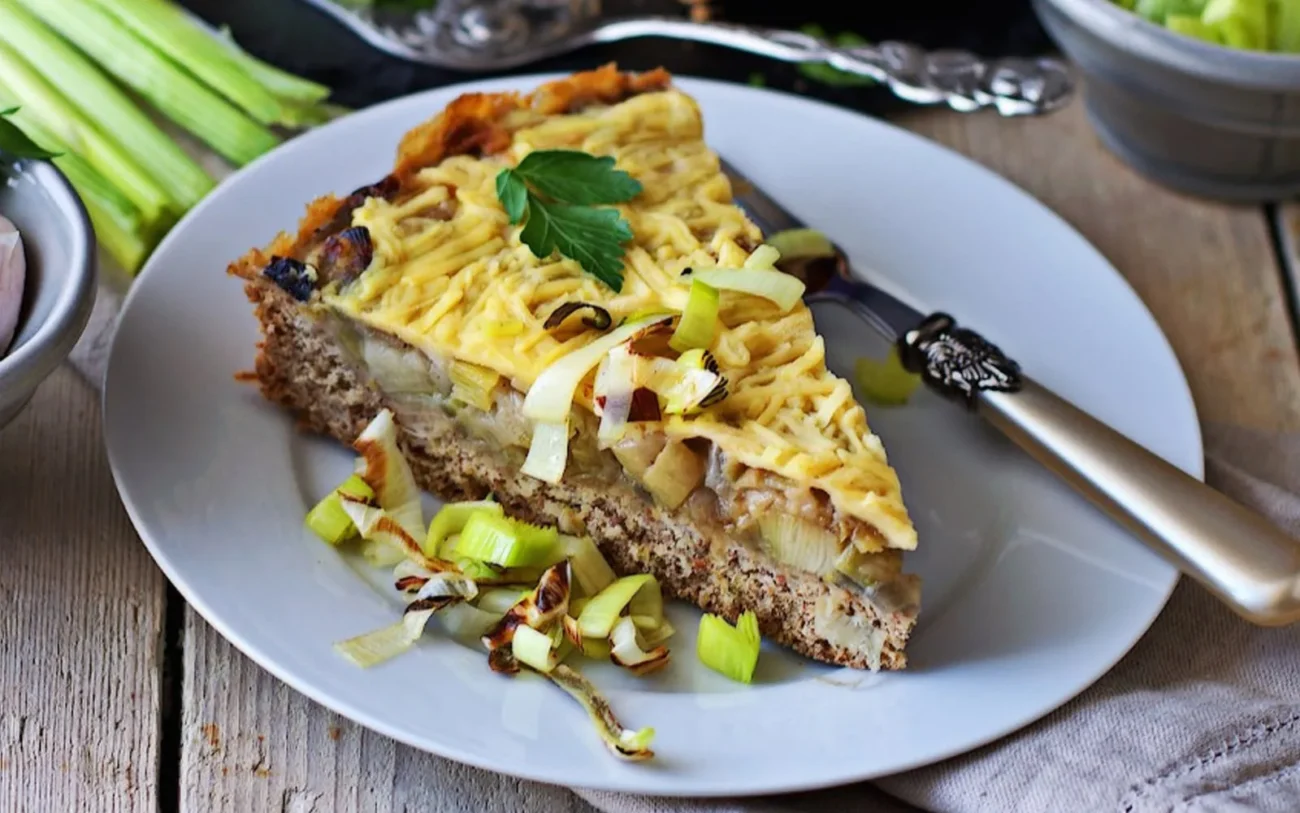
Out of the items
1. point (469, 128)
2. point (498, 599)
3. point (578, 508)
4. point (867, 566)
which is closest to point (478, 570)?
point (498, 599)

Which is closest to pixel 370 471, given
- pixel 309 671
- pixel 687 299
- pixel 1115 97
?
pixel 309 671

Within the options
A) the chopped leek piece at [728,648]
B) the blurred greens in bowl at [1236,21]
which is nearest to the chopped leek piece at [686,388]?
the chopped leek piece at [728,648]

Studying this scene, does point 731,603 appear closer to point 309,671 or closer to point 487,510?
point 487,510

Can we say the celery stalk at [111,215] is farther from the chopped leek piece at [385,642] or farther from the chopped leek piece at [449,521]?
the chopped leek piece at [385,642]

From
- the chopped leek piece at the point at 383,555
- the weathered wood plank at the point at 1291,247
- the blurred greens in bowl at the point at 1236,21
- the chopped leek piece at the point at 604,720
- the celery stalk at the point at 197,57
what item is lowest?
the weathered wood plank at the point at 1291,247

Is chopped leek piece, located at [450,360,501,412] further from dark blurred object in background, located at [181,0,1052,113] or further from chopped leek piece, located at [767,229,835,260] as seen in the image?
dark blurred object in background, located at [181,0,1052,113]

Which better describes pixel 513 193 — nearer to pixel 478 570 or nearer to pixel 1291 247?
pixel 478 570

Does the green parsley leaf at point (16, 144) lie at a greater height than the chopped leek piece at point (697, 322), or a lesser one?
greater
